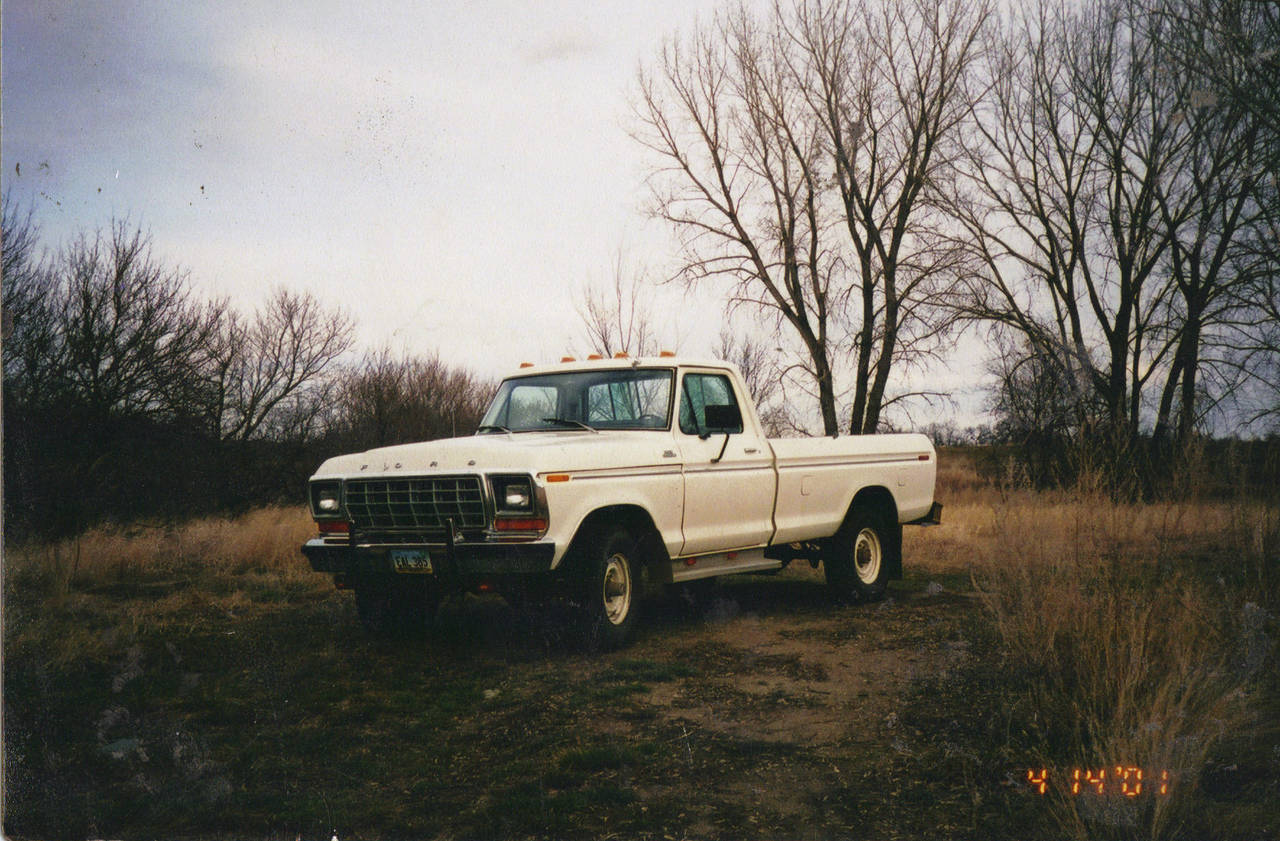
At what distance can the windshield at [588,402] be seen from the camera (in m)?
7.11

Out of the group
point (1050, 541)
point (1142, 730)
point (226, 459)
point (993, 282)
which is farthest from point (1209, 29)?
point (993, 282)

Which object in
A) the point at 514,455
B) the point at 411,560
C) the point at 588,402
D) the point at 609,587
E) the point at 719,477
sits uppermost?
the point at 588,402

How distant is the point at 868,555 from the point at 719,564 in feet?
7.38

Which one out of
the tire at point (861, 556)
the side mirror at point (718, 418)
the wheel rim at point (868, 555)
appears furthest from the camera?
the wheel rim at point (868, 555)

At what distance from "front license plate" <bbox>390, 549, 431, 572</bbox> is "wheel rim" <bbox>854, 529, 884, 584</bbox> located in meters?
4.34

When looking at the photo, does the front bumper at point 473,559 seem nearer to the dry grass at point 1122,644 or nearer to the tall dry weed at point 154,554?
the dry grass at point 1122,644

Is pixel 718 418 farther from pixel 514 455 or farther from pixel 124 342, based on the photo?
pixel 124 342

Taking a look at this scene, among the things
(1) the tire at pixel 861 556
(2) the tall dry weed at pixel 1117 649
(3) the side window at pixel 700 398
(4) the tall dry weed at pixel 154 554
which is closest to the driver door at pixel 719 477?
(3) the side window at pixel 700 398

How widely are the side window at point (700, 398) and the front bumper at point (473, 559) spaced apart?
177 centimetres

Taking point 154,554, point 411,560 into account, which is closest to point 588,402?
point 411,560

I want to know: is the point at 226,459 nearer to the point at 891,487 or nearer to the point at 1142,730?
the point at 891,487

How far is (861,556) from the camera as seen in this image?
8859mm

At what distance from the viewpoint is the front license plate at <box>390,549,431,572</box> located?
599 cm

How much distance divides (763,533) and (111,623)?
5421 millimetres
